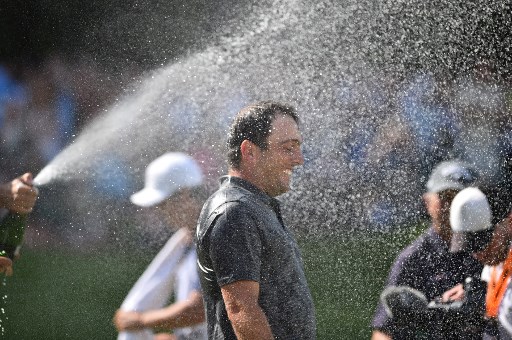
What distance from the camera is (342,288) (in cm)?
418

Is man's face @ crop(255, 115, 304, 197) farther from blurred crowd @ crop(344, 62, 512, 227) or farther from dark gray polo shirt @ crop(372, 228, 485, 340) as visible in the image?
blurred crowd @ crop(344, 62, 512, 227)

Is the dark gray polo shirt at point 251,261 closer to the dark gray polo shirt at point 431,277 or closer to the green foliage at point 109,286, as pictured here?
the dark gray polo shirt at point 431,277

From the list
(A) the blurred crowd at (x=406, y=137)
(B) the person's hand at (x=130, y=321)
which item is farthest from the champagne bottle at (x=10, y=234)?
(A) the blurred crowd at (x=406, y=137)

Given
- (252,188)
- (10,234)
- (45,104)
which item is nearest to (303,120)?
(10,234)

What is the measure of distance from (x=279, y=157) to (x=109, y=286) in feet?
7.81

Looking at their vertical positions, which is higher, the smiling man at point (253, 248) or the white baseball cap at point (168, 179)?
the white baseball cap at point (168, 179)

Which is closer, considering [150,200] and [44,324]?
[150,200]

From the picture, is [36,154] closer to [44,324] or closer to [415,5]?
[44,324]

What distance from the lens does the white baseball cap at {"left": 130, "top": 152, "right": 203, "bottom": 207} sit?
2.84 m

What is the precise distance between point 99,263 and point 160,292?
2.28m

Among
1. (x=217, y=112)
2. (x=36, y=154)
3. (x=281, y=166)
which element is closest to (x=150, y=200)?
(x=281, y=166)

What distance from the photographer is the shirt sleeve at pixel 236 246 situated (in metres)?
2.17

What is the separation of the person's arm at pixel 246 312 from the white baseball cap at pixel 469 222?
42.3 inches

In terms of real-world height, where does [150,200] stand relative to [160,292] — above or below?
above
